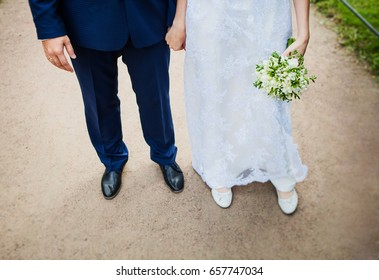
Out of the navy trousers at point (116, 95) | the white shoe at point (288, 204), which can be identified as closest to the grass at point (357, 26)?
the white shoe at point (288, 204)

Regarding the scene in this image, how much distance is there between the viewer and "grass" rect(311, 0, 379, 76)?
383 cm

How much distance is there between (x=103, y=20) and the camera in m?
1.68

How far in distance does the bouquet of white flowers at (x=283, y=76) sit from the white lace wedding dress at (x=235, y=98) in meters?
0.20

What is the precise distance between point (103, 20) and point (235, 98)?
0.88 metres

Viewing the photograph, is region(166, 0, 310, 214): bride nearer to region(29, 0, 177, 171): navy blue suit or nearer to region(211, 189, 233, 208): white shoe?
region(211, 189, 233, 208): white shoe

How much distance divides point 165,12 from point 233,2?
384mm

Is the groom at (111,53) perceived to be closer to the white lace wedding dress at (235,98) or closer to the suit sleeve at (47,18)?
the suit sleeve at (47,18)

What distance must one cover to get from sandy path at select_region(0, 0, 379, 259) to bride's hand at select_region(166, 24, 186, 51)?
1185mm

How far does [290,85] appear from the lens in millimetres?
1633

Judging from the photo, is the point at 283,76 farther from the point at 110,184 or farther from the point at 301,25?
the point at 110,184

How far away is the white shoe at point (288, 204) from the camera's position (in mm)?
2441

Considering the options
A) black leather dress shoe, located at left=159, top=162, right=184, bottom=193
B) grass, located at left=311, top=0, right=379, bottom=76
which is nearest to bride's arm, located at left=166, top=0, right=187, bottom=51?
black leather dress shoe, located at left=159, top=162, right=184, bottom=193

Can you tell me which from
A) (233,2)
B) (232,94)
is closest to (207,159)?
(232,94)
